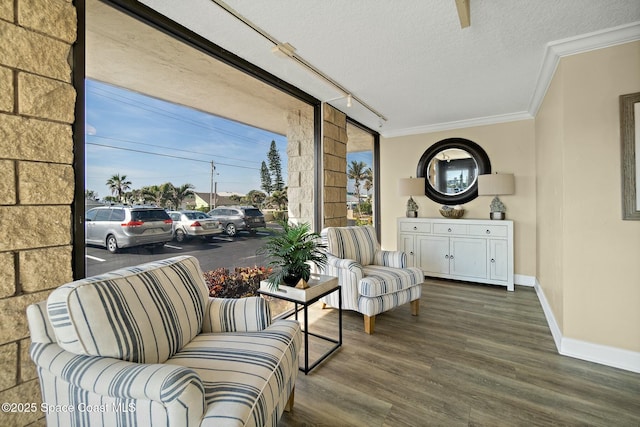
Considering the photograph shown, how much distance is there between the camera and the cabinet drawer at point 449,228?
406 cm

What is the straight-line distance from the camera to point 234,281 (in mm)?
2520

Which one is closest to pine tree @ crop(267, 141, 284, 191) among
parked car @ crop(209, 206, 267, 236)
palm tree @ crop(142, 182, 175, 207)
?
parked car @ crop(209, 206, 267, 236)

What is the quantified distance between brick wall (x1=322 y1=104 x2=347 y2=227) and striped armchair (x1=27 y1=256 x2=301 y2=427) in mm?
2141

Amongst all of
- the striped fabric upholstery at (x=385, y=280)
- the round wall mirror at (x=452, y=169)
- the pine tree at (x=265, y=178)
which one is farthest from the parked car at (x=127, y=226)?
the round wall mirror at (x=452, y=169)

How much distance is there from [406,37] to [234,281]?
237cm

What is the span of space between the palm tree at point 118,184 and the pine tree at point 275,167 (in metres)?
1.34

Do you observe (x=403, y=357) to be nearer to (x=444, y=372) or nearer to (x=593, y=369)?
(x=444, y=372)

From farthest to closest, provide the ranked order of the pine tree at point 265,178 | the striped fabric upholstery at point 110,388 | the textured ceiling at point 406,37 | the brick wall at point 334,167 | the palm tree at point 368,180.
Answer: the palm tree at point 368,180
the brick wall at point 334,167
the pine tree at point 265,178
the textured ceiling at point 406,37
the striped fabric upholstery at point 110,388

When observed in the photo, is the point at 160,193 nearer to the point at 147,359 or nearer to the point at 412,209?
the point at 147,359

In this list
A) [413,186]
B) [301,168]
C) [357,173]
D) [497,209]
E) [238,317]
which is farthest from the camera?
[357,173]

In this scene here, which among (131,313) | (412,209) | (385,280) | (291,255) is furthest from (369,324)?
(412,209)

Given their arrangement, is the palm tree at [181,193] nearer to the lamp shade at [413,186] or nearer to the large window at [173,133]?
the large window at [173,133]

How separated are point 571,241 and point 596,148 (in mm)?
697

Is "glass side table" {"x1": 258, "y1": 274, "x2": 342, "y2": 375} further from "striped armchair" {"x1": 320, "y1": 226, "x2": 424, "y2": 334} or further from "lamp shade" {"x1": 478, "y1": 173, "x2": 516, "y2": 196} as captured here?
"lamp shade" {"x1": 478, "y1": 173, "x2": 516, "y2": 196}
